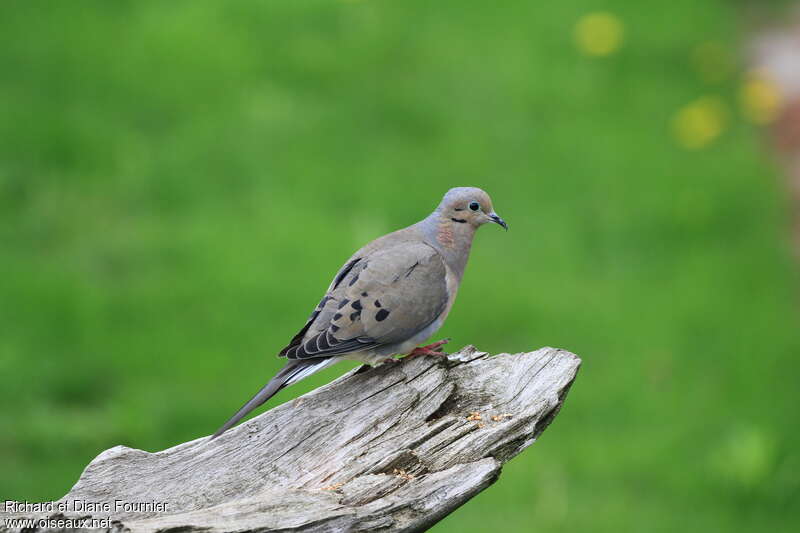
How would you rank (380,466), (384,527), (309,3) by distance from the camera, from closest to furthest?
(384,527) < (380,466) < (309,3)

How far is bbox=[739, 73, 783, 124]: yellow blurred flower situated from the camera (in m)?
11.8

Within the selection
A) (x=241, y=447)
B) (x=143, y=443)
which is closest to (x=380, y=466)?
(x=241, y=447)

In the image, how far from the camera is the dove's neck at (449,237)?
5.57 meters

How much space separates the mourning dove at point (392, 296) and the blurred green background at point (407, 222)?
→ 2753 millimetres

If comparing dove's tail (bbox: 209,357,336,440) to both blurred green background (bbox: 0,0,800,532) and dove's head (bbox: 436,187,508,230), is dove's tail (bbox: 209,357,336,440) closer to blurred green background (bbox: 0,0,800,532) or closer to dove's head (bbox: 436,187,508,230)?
dove's head (bbox: 436,187,508,230)

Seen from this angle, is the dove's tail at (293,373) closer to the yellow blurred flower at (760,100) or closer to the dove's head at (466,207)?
the dove's head at (466,207)

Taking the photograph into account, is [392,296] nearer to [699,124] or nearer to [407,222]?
[407,222]

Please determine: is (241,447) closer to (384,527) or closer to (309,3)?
(384,527)

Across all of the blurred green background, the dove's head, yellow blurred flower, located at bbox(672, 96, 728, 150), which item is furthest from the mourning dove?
yellow blurred flower, located at bbox(672, 96, 728, 150)

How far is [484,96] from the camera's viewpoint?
11.3 metres

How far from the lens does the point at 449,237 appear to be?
5.57 m

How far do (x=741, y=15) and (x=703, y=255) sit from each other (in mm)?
5422

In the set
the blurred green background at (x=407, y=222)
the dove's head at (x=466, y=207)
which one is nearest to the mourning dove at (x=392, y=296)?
the dove's head at (x=466, y=207)

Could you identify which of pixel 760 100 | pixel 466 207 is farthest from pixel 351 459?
pixel 760 100
